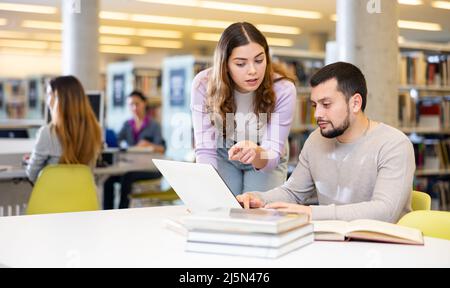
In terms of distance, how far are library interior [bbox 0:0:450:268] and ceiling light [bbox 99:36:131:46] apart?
3791mm

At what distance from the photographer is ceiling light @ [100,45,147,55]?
646 inches

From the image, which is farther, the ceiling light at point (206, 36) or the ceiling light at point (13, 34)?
the ceiling light at point (206, 36)

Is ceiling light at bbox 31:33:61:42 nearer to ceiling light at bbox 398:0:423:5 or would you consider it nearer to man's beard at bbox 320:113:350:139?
ceiling light at bbox 398:0:423:5

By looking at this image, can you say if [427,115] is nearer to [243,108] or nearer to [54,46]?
[243,108]

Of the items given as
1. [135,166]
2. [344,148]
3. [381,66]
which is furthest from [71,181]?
[381,66]

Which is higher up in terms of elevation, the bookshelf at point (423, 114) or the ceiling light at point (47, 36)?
the ceiling light at point (47, 36)

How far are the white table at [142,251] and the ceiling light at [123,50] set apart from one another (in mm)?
14750

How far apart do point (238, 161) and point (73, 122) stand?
64.1 inches

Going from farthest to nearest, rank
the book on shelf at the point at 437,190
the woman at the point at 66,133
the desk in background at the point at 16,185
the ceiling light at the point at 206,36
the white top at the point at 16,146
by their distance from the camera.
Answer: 1. the ceiling light at the point at 206,36
2. the book on shelf at the point at 437,190
3. the white top at the point at 16,146
4. the desk in background at the point at 16,185
5. the woman at the point at 66,133

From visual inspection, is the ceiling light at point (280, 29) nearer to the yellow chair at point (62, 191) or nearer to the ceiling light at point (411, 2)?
the ceiling light at point (411, 2)

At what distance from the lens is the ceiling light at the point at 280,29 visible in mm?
12797

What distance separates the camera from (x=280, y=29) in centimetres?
1330

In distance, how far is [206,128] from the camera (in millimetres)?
2635

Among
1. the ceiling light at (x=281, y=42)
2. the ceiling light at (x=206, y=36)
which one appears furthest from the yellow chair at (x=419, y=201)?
the ceiling light at (x=281, y=42)
